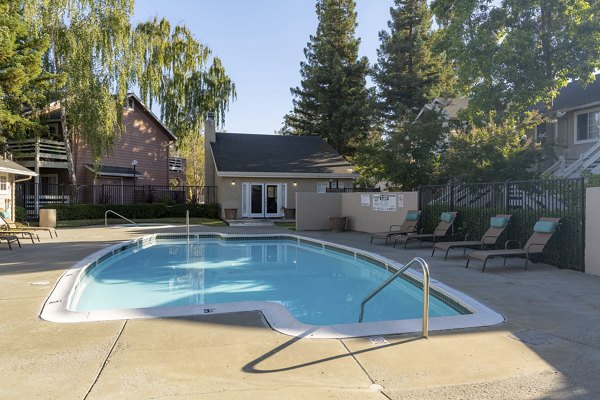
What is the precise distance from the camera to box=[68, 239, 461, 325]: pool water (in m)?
7.50

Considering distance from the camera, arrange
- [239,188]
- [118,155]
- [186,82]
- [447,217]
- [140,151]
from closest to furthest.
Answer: [447,217] < [239,188] < [118,155] < [140,151] < [186,82]

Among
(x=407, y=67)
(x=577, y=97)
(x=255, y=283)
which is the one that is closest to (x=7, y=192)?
(x=255, y=283)

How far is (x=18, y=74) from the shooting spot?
19344mm

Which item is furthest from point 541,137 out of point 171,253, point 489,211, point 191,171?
point 191,171

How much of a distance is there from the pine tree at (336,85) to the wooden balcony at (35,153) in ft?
65.3

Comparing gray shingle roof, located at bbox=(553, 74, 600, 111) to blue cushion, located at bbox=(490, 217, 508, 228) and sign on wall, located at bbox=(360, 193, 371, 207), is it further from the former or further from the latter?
blue cushion, located at bbox=(490, 217, 508, 228)

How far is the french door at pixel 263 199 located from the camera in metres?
25.3

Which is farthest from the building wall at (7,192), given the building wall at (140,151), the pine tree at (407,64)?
the pine tree at (407,64)

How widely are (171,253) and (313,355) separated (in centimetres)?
1089

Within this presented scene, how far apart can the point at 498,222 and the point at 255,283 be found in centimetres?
619

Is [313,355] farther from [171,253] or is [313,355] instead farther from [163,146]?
[163,146]

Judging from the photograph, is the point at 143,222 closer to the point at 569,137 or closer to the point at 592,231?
the point at 592,231

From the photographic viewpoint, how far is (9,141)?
24.2 metres

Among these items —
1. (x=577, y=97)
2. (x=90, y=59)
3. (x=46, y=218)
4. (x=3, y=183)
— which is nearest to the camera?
(x=3, y=183)
